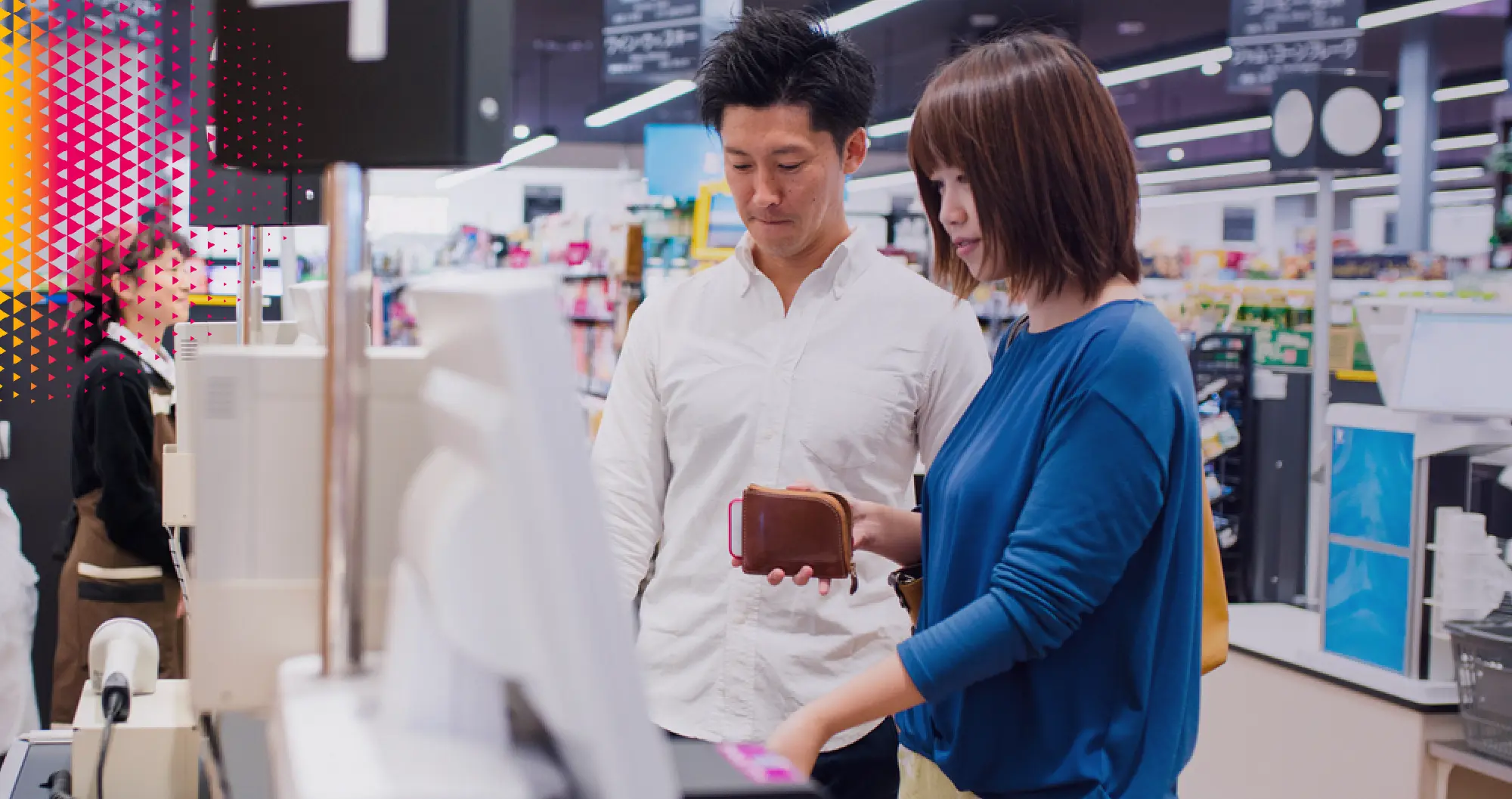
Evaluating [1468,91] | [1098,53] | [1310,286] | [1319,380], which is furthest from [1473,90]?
[1319,380]

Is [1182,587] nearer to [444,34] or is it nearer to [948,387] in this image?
[948,387]

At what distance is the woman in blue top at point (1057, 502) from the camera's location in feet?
4.60

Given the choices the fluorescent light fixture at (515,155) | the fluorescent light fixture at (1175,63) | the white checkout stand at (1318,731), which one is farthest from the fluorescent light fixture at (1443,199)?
the white checkout stand at (1318,731)

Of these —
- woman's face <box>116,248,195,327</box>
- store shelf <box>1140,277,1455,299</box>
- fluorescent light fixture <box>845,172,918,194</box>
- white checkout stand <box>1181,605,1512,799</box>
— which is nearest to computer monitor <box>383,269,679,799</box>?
white checkout stand <box>1181,605,1512,799</box>

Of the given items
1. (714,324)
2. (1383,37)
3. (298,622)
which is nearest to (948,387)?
(714,324)

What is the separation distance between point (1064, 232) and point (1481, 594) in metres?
2.12

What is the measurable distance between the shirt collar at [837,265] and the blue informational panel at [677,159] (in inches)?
205

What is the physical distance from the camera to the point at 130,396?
165 inches

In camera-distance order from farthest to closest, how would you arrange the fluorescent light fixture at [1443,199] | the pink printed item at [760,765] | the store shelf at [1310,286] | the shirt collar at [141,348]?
the fluorescent light fixture at [1443,199]
the store shelf at [1310,286]
the shirt collar at [141,348]
the pink printed item at [760,765]

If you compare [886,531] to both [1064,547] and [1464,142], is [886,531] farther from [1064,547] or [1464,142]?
[1464,142]

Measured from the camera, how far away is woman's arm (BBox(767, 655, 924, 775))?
1.38 meters

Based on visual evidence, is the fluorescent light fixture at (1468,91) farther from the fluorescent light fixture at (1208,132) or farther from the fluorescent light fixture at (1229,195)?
the fluorescent light fixture at (1229,195)

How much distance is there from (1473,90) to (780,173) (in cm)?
1620

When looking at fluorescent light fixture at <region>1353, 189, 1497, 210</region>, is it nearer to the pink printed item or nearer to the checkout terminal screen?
the checkout terminal screen
